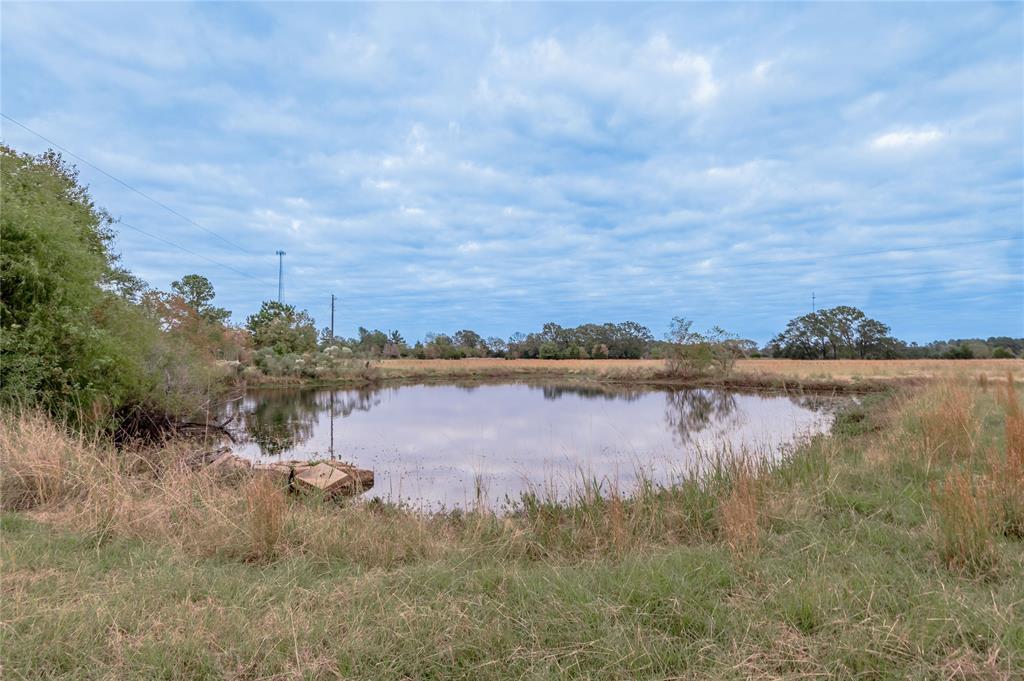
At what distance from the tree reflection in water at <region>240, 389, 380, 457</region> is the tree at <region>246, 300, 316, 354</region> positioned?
12.4 m

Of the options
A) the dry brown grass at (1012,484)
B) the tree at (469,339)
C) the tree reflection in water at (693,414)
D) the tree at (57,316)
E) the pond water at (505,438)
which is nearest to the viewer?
the dry brown grass at (1012,484)

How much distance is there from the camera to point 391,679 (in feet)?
7.57

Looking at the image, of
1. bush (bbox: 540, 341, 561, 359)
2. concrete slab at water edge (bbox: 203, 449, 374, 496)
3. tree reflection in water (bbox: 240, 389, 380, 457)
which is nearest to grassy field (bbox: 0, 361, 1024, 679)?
concrete slab at water edge (bbox: 203, 449, 374, 496)

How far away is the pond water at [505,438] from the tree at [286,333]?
62.2 ft

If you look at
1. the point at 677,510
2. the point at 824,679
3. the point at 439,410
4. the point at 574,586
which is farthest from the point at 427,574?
the point at 439,410

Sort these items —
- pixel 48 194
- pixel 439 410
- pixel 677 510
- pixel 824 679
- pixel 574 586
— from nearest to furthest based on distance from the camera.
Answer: pixel 824 679 < pixel 574 586 < pixel 677 510 < pixel 48 194 < pixel 439 410

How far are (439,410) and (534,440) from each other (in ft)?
27.3

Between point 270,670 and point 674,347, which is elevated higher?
point 674,347

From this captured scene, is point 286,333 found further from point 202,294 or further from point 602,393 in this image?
point 602,393

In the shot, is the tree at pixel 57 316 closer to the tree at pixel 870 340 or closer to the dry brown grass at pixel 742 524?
the dry brown grass at pixel 742 524

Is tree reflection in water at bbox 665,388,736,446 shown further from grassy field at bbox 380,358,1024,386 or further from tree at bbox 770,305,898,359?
tree at bbox 770,305,898,359

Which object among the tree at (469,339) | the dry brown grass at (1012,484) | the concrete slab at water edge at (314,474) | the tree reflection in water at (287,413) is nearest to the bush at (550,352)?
the tree at (469,339)

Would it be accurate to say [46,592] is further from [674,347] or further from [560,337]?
[560,337]

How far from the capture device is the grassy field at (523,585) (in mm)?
2352
